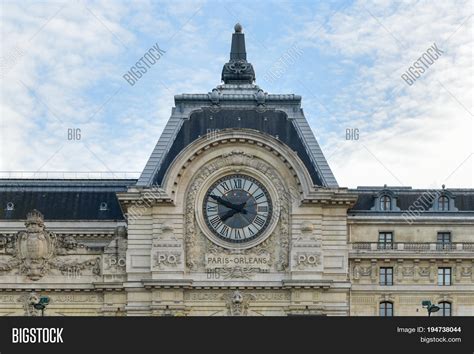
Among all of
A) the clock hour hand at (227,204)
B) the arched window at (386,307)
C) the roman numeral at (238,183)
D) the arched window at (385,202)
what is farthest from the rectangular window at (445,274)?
A: the roman numeral at (238,183)

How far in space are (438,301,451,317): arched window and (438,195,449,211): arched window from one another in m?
7.13

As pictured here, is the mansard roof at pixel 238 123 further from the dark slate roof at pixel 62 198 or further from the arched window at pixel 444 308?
the arched window at pixel 444 308

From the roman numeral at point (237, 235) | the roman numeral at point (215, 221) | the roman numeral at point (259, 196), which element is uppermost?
the roman numeral at point (259, 196)

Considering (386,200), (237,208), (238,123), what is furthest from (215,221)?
(386,200)

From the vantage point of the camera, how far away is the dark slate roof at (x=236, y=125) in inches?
3103

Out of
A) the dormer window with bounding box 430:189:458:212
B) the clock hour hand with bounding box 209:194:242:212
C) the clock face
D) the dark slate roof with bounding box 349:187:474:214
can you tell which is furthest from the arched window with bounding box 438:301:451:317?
the clock hour hand with bounding box 209:194:242:212

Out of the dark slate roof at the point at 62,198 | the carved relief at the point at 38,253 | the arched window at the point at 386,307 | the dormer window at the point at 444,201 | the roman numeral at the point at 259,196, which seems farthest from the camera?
the dark slate roof at the point at 62,198

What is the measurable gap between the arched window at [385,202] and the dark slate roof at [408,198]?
1.67ft

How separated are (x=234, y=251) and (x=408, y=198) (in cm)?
1384

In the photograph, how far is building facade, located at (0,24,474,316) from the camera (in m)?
75.8

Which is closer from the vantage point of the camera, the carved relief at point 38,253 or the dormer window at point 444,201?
the carved relief at point 38,253
